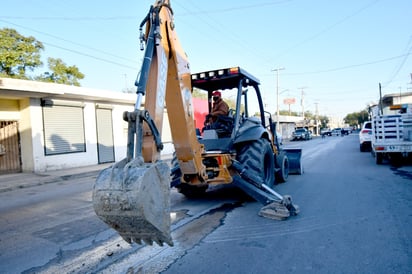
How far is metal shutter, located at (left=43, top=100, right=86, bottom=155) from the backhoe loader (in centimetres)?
1116

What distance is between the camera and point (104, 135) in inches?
748

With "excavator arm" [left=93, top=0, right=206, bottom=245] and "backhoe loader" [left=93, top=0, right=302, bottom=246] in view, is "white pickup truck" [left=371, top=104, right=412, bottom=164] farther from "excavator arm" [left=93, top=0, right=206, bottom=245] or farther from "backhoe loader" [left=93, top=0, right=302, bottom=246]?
"excavator arm" [left=93, top=0, right=206, bottom=245]

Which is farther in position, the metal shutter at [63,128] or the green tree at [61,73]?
the green tree at [61,73]

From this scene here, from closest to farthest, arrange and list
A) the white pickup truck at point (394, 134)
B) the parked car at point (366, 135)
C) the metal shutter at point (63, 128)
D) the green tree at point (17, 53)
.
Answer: the white pickup truck at point (394, 134) → the metal shutter at point (63, 128) → the parked car at point (366, 135) → the green tree at point (17, 53)

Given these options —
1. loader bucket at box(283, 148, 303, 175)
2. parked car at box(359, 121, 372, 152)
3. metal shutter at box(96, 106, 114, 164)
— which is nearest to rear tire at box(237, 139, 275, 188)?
loader bucket at box(283, 148, 303, 175)

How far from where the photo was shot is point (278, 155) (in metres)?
8.55

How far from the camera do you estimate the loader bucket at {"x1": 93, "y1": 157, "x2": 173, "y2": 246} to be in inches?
106

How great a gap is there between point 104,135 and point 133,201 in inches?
678

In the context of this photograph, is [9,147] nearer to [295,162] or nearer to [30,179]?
[30,179]

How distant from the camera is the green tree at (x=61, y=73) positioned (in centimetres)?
2930

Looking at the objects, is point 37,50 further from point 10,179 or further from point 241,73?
point 241,73

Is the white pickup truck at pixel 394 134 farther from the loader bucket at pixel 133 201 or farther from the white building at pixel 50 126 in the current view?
the white building at pixel 50 126

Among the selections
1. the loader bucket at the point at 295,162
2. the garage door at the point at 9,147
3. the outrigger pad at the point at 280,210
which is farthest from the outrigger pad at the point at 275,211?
the garage door at the point at 9,147

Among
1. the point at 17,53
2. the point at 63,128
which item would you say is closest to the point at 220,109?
the point at 63,128
